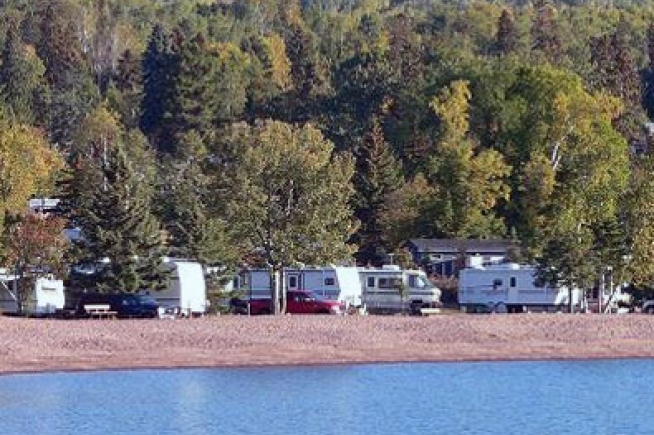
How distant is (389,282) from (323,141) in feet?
19.6

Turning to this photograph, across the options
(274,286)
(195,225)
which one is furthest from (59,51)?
(274,286)

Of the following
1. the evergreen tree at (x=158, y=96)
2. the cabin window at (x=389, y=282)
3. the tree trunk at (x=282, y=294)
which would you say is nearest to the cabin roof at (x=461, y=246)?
the cabin window at (x=389, y=282)

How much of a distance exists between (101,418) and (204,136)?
7408 centimetres

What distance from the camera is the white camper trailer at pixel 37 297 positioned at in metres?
63.0

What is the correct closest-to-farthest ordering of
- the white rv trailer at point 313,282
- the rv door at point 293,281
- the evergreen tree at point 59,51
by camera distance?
the white rv trailer at point 313,282 → the rv door at point 293,281 → the evergreen tree at point 59,51

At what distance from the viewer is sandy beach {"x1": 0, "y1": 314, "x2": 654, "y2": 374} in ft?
169

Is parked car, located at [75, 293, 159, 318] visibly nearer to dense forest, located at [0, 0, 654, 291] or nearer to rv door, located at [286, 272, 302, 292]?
dense forest, located at [0, 0, 654, 291]

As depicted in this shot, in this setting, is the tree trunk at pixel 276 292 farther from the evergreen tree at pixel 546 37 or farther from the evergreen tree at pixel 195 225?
the evergreen tree at pixel 546 37

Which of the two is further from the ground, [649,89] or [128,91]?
[128,91]

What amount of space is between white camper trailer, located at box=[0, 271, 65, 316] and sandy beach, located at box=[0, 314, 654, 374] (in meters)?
5.98

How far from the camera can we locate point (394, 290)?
7006 cm

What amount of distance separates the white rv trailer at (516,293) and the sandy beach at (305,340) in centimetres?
819

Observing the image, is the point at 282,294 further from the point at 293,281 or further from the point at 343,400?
the point at 343,400

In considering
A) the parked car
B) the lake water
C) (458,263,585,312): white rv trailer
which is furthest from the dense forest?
the lake water
